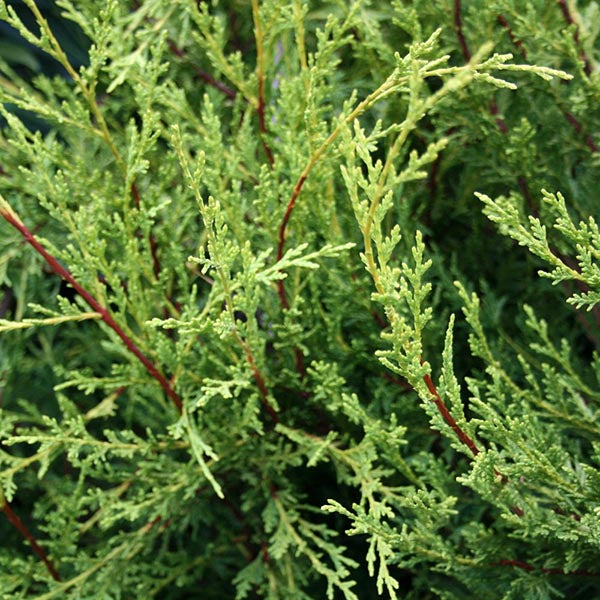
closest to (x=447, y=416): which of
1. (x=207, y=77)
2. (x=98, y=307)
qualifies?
(x=98, y=307)

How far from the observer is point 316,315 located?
2184 millimetres

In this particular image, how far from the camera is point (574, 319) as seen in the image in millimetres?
2744

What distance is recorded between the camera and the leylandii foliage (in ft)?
5.60

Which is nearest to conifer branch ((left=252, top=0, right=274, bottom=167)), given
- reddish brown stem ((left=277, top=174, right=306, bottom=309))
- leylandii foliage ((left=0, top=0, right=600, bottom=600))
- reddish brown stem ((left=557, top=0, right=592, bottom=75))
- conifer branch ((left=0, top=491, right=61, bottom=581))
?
leylandii foliage ((left=0, top=0, right=600, bottom=600))

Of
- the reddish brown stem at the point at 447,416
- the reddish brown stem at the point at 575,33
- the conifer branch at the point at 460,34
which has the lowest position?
the reddish brown stem at the point at 447,416

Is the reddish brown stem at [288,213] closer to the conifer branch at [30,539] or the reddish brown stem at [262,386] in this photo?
the reddish brown stem at [262,386]

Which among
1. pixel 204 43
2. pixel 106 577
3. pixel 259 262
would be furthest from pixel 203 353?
pixel 204 43

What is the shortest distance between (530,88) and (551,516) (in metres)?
1.34

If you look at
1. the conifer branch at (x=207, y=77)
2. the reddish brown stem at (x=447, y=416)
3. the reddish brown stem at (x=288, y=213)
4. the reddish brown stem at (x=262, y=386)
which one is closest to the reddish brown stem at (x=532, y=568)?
the reddish brown stem at (x=447, y=416)

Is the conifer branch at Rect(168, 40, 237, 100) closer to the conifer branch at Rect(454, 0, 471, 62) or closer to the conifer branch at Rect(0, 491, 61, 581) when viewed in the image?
the conifer branch at Rect(454, 0, 471, 62)

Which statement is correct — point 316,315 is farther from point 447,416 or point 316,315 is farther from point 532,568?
point 532,568

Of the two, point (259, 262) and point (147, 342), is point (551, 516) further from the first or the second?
point (147, 342)

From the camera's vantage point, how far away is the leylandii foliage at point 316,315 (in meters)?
1.71

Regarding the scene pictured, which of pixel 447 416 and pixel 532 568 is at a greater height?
pixel 447 416
